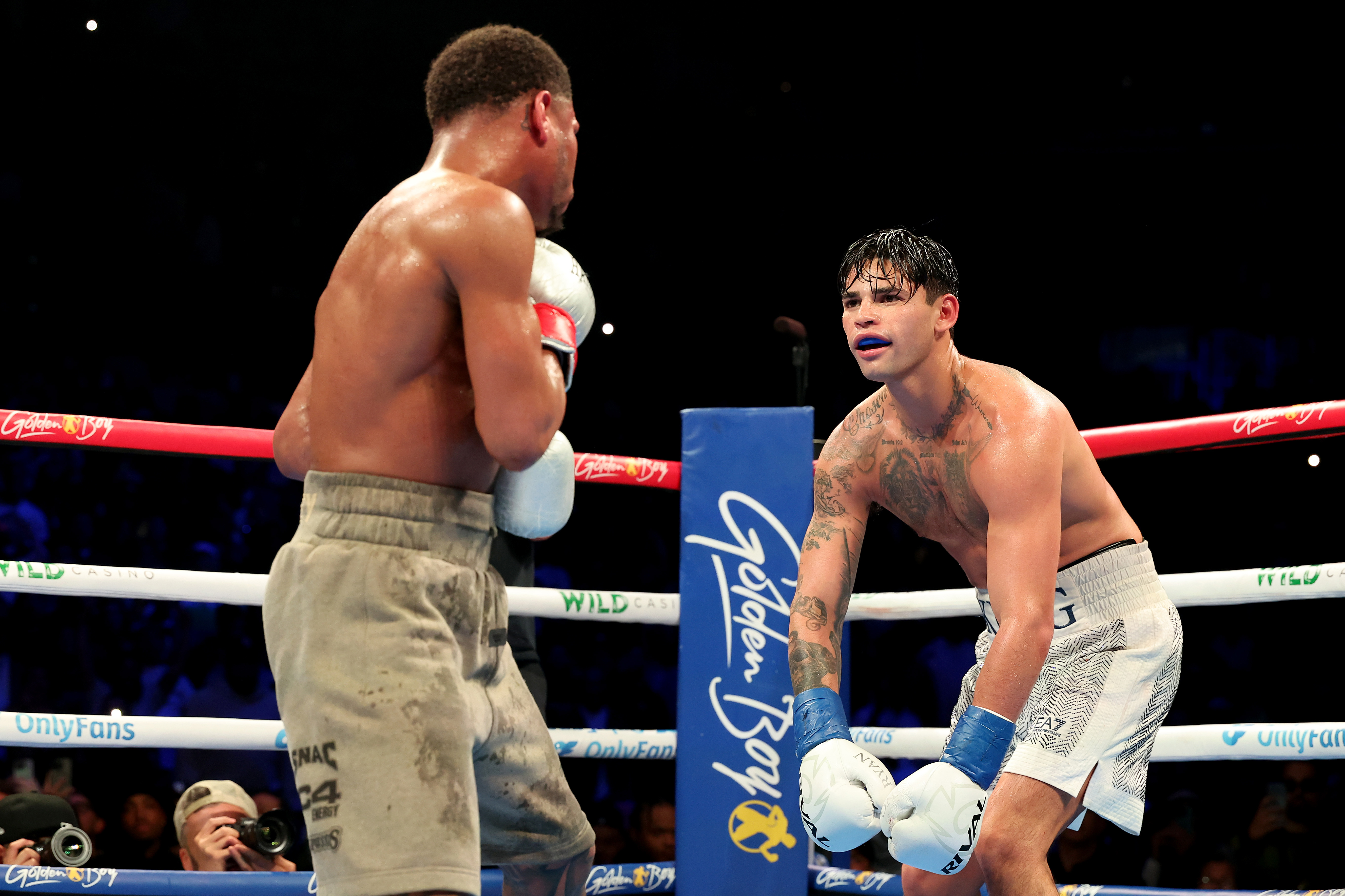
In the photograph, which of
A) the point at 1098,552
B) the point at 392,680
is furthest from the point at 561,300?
the point at 1098,552

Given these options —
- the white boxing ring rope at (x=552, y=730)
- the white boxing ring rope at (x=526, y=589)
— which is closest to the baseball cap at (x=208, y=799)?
the white boxing ring rope at (x=552, y=730)

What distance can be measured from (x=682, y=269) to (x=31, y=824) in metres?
5.33

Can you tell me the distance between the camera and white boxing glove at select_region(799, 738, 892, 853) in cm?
175

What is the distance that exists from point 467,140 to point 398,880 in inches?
35.3

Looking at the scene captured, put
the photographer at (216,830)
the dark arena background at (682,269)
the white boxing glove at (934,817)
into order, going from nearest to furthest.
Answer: the white boxing glove at (934,817) < the photographer at (216,830) < the dark arena background at (682,269)

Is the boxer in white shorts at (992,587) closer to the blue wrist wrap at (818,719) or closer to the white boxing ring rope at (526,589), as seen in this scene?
the blue wrist wrap at (818,719)

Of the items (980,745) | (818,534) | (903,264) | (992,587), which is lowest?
(980,745)

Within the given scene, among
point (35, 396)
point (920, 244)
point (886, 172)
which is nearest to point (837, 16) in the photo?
point (886, 172)

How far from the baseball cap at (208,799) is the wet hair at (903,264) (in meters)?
1.83

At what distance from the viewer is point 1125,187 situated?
6832mm

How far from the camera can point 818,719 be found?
189cm

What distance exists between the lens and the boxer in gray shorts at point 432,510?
1352 mm

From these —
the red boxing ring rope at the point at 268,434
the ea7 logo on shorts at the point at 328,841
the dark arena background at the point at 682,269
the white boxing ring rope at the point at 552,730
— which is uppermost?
the dark arena background at the point at 682,269

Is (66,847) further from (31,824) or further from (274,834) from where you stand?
(274,834)
